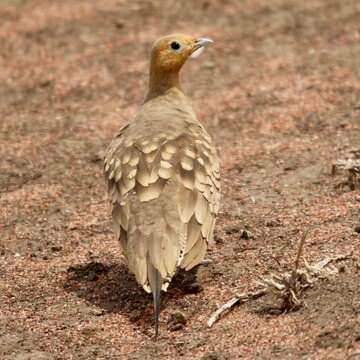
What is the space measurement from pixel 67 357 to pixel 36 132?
4.64m

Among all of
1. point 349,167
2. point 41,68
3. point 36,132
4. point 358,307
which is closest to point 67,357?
point 358,307

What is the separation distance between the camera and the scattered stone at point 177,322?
614 centimetres

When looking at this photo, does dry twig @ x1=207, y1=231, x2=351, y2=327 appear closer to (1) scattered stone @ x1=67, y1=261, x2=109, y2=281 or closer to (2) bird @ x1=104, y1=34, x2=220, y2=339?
(2) bird @ x1=104, y1=34, x2=220, y2=339

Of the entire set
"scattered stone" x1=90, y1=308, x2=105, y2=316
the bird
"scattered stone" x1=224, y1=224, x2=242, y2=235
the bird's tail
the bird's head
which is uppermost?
the bird's head

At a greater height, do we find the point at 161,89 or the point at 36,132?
the point at 161,89

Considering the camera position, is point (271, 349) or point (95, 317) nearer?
point (271, 349)

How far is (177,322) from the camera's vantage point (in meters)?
6.18

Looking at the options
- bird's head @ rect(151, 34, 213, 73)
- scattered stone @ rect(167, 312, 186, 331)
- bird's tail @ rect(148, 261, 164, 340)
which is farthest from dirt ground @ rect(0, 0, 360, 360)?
bird's head @ rect(151, 34, 213, 73)

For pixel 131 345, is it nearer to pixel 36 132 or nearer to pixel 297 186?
pixel 297 186

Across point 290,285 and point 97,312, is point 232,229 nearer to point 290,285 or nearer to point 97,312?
point 97,312

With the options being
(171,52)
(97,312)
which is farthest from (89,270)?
(171,52)

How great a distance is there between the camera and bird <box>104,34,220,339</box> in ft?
20.3

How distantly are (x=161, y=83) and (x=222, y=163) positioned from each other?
3.99ft

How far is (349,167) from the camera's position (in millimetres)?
7758
